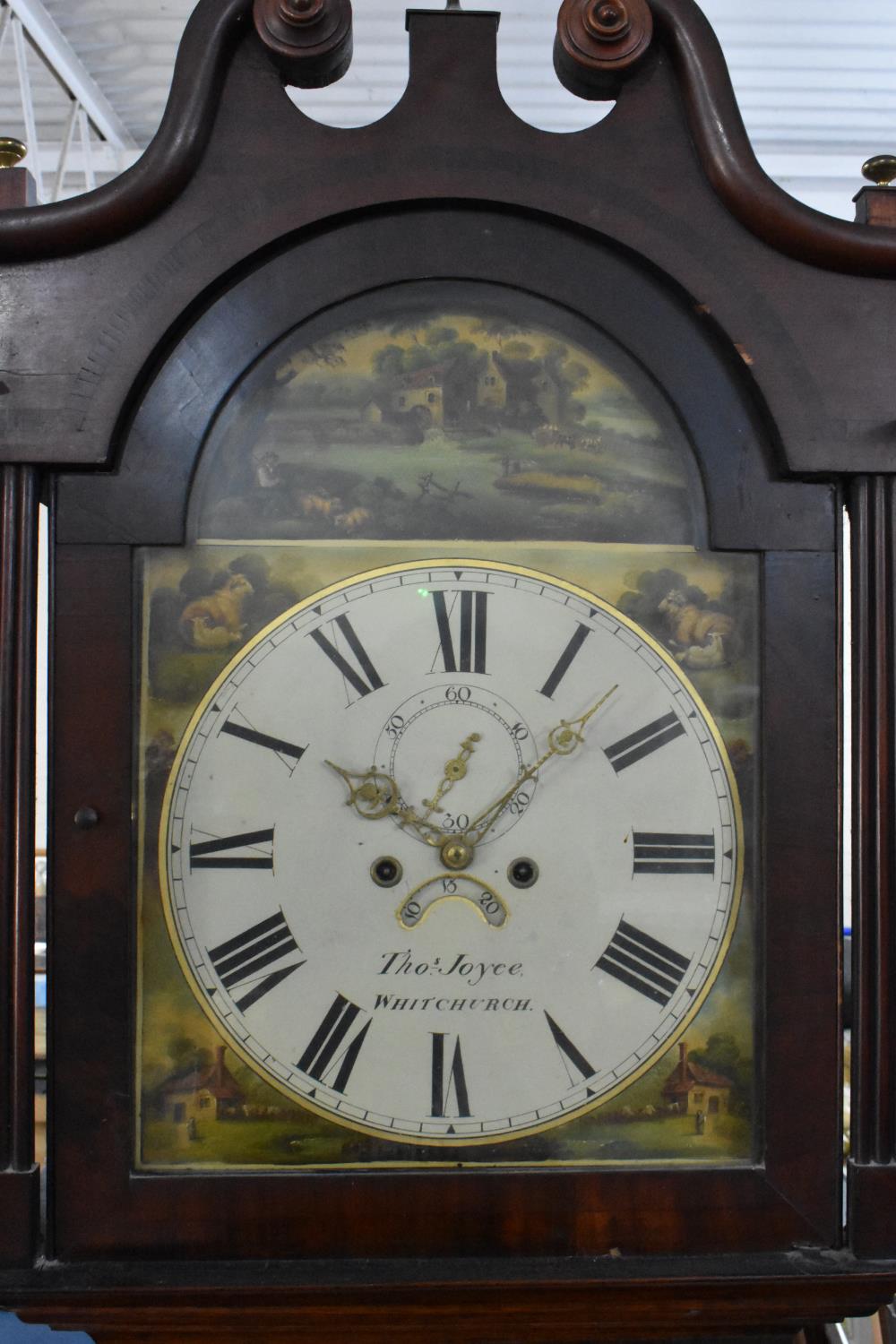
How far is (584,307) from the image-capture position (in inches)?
50.8

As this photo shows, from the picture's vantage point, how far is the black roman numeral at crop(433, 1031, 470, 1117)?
1.25 m

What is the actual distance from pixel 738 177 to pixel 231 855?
2.81 ft

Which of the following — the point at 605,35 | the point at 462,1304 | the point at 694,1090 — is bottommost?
the point at 462,1304

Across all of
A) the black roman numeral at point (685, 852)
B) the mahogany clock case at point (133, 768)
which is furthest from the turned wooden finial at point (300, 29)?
the black roman numeral at point (685, 852)

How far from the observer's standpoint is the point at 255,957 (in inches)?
49.4

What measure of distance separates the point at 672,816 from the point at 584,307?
1.76ft

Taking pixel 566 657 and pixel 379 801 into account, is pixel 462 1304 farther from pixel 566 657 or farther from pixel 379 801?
pixel 566 657

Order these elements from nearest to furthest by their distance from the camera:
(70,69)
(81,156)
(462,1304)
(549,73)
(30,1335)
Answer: (462,1304) → (30,1335) → (70,69) → (549,73) → (81,156)

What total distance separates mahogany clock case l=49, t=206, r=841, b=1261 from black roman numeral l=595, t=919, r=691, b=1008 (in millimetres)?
94

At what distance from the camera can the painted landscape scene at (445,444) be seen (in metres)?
1.29

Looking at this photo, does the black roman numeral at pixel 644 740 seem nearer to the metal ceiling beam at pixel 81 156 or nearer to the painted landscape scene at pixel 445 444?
the painted landscape scene at pixel 445 444

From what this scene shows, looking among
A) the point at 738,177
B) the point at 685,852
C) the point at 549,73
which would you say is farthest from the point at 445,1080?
the point at 549,73

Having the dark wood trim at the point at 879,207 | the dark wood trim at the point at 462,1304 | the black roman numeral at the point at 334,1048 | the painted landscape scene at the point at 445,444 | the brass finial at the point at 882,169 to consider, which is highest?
the brass finial at the point at 882,169

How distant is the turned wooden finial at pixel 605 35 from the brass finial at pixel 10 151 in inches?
21.8
